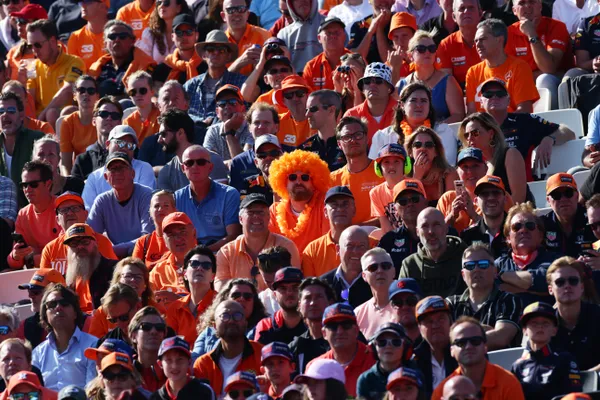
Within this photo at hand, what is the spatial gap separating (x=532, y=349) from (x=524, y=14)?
5.46 meters

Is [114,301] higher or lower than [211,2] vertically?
lower

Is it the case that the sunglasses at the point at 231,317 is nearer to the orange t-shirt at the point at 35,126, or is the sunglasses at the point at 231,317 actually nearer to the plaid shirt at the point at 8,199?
the plaid shirt at the point at 8,199

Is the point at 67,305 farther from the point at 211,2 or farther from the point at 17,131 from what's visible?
the point at 211,2

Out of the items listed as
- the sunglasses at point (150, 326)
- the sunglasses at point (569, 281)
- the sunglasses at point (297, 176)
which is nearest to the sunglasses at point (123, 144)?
the sunglasses at point (297, 176)

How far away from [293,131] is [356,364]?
15.1 ft

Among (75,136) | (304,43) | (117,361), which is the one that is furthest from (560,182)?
(75,136)

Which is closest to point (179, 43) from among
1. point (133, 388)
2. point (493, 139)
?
point (493, 139)

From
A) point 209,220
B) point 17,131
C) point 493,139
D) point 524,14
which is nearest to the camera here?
point 493,139

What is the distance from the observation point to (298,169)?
12.9m

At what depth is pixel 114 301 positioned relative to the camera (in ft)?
37.9

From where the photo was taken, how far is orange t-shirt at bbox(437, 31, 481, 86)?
1459 cm

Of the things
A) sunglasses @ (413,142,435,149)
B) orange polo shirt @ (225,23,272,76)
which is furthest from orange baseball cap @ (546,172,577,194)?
orange polo shirt @ (225,23,272,76)

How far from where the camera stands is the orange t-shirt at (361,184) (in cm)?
1295

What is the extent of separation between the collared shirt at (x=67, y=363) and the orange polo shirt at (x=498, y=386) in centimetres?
300
